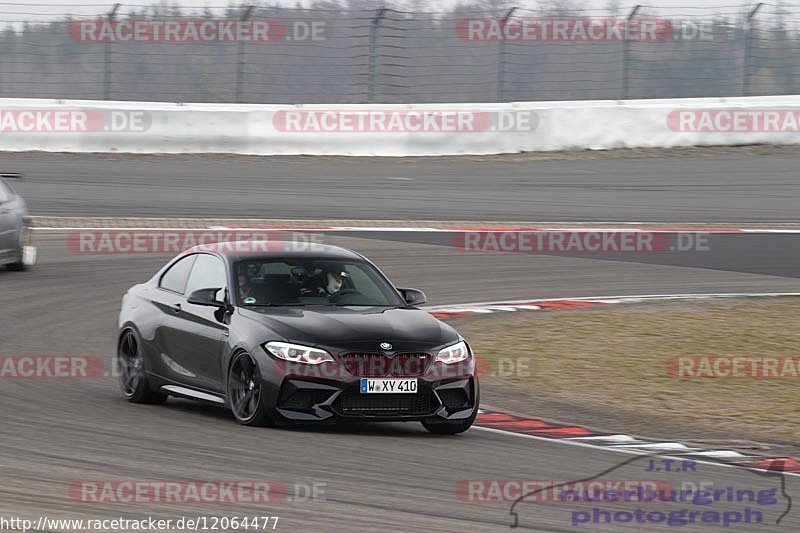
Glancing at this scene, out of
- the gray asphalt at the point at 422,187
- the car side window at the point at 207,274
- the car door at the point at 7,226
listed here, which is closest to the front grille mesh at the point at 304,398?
the car side window at the point at 207,274

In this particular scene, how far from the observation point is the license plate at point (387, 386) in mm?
8727

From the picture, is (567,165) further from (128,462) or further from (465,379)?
(128,462)

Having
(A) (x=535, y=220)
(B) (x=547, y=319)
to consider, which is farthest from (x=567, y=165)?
(B) (x=547, y=319)

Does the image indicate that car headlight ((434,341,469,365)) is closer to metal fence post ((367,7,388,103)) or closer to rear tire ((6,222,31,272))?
rear tire ((6,222,31,272))

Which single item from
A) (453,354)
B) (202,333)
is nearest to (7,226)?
(202,333)

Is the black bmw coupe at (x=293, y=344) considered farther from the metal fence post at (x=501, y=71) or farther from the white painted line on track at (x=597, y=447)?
the metal fence post at (x=501, y=71)

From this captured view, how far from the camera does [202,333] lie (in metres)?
9.52

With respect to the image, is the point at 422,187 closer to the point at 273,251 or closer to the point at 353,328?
the point at 273,251

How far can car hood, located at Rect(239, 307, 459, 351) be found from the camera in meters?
8.80

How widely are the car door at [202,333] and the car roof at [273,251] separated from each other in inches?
3.3

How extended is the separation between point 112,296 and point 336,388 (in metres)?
7.46

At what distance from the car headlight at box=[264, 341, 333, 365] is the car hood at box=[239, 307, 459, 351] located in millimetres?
42

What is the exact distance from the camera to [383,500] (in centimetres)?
693

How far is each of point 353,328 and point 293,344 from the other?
1.32ft
